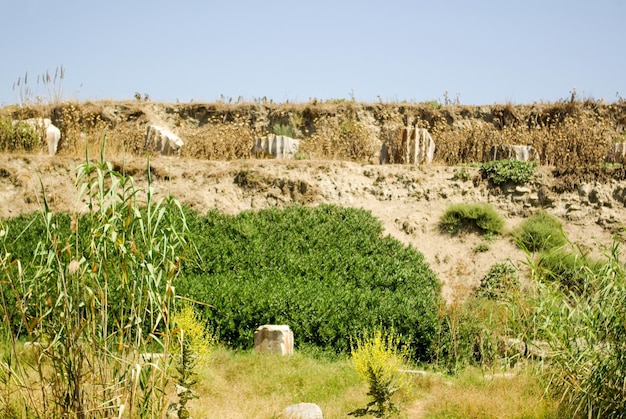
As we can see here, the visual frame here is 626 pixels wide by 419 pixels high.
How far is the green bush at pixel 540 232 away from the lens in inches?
548

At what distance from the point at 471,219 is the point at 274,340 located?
779cm

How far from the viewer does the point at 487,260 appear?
46.2 ft

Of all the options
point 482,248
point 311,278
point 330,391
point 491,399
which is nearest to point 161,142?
point 311,278

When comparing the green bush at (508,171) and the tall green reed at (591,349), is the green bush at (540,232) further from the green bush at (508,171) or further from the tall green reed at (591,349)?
the tall green reed at (591,349)

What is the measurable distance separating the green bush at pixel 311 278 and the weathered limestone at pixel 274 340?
474 millimetres

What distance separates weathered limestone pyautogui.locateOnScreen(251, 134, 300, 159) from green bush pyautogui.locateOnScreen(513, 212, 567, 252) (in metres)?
6.02

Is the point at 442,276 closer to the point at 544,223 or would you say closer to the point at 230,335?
the point at 544,223

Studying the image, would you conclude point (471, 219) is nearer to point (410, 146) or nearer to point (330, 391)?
point (410, 146)

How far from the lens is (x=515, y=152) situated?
16781 mm

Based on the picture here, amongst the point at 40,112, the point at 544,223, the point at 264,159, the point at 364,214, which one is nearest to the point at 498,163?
the point at 544,223

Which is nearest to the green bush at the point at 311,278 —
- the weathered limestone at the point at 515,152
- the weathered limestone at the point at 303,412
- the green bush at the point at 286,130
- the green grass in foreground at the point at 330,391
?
the green grass in foreground at the point at 330,391

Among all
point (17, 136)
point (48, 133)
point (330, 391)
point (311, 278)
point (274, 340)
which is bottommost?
point (330, 391)

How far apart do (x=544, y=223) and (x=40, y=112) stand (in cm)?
1456

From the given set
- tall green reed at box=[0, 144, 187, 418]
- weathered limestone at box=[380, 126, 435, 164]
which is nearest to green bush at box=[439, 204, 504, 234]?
weathered limestone at box=[380, 126, 435, 164]
